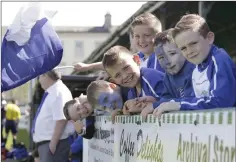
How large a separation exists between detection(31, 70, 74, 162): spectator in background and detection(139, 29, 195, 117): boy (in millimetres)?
2780

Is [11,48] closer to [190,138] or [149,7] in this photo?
[190,138]


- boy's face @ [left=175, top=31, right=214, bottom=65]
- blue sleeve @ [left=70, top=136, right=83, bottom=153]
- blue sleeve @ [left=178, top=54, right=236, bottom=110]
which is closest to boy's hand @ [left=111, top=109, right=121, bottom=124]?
boy's face @ [left=175, top=31, right=214, bottom=65]

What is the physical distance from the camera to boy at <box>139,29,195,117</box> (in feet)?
11.5

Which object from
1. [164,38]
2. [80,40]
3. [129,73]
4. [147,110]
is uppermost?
[80,40]

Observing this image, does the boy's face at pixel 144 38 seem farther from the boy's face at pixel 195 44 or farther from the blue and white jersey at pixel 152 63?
the boy's face at pixel 195 44

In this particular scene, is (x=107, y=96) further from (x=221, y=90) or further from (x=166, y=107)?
(x=221, y=90)

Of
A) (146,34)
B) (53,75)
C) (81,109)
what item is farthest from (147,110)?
(53,75)

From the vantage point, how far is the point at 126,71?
153 inches

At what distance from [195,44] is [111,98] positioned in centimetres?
142

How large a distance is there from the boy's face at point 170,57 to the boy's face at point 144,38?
659mm

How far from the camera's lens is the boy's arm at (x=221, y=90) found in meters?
2.78

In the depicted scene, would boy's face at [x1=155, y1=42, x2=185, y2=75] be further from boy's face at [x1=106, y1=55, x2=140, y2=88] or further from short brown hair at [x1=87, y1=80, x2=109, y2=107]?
short brown hair at [x1=87, y1=80, x2=109, y2=107]

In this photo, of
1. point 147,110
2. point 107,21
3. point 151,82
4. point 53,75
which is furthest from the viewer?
point 107,21

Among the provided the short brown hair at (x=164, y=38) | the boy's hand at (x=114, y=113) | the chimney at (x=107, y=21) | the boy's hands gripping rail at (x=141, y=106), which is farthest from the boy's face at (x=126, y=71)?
the chimney at (x=107, y=21)
